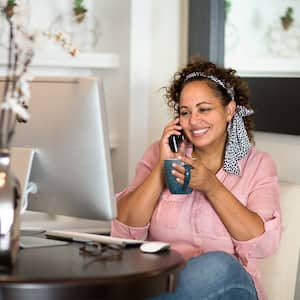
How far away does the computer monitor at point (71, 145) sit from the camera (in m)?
1.71

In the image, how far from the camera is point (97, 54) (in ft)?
10.6

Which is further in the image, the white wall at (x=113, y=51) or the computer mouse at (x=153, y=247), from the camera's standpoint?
the white wall at (x=113, y=51)

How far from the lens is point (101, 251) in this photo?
1761 mm

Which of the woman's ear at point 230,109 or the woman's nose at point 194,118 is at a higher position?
the woman's ear at point 230,109

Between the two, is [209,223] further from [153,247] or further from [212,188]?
[153,247]

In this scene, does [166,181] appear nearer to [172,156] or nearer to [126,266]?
[172,156]

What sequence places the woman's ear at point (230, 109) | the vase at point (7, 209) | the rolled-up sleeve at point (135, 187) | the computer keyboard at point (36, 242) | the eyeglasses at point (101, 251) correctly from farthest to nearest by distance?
the woman's ear at point (230, 109)
the rolled-up sleeve at point (135, 187)
the computer keyboard at point (36, 242)
the eyeglasses at point (101, 251)
the vase at point (7, 209)

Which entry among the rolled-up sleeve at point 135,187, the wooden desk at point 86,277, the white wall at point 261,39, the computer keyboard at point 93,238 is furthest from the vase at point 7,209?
the white wall at point 261,39

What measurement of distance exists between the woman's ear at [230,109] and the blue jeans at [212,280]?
53cm

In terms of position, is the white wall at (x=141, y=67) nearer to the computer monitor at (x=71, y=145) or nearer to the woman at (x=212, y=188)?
the woman at (x=212, y=188)

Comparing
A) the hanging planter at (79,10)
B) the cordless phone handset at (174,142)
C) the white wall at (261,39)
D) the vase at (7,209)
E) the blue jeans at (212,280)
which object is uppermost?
the hanging planter at (79,10)

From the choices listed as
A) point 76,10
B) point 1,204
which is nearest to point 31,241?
point 1,204

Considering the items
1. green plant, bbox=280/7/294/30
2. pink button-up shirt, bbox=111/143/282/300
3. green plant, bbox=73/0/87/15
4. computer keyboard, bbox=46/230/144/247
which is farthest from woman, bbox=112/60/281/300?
green plant, bbox=73/0/87/15

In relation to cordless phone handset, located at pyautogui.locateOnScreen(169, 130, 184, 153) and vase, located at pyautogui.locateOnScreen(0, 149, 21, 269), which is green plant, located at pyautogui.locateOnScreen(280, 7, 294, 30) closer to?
cordless phone handset, located at pyautogui.locateOnScreen(169, 130, 184, 153)
